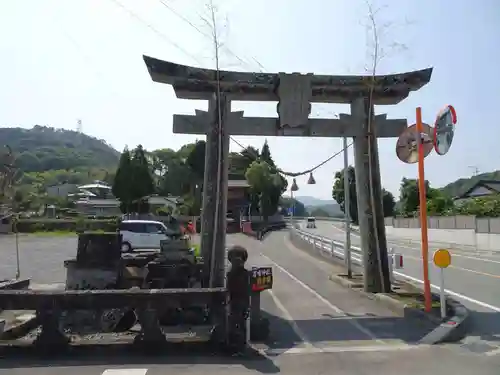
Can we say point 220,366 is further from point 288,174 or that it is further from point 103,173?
point 103,173

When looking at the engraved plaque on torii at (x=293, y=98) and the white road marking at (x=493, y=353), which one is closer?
the white road marking at (x=493, y=353)

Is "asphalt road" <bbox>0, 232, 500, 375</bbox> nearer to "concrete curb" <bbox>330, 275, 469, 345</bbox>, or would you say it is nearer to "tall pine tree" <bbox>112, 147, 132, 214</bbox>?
"concrete curb" <bbox>330, 275, 469, 345</bbox>

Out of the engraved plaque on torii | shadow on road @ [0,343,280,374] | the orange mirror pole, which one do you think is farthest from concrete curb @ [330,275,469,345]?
the engraved plaque on torii

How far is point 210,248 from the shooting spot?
11.6 metres

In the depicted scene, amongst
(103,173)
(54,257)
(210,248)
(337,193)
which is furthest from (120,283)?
(103,173)

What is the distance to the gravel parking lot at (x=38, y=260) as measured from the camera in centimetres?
1838

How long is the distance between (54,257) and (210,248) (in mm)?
17322

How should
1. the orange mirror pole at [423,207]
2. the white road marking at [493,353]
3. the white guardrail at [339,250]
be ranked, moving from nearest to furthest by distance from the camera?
1. the white road marking at [493,353]
2. the orange mirror pole at [423,207]
3. the white guardrail at [339,250]

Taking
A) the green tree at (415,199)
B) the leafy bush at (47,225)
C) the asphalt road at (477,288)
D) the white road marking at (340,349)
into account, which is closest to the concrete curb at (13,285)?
the white road marking at (340,349)

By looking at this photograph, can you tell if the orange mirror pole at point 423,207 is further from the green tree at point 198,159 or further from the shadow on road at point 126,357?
the green tree at point 198,159

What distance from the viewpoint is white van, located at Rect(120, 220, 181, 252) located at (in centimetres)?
2681

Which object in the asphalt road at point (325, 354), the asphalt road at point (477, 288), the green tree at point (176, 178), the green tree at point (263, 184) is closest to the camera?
the asphalt road at point (325, 354)

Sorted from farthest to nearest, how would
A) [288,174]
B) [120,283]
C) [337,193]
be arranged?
[337,193]
[288,174]
[120,283]

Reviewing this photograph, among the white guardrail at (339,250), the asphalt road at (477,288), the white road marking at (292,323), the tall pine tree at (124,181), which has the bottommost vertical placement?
the white road marking at (292,323)
